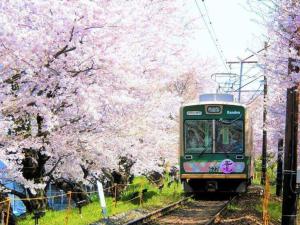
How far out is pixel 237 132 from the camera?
56.9ft

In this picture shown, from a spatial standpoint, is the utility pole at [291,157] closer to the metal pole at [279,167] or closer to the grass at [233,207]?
the grass at [233,207]

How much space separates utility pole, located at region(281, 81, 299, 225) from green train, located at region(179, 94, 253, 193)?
228 inches

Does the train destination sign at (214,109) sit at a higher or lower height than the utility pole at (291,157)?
higher

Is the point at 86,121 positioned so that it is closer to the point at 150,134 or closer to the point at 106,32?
the point at 106,32

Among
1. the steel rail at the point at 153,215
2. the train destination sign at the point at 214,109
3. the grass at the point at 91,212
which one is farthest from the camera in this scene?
the train destination sign at the point at 214,109

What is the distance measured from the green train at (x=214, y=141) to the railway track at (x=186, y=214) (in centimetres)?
114

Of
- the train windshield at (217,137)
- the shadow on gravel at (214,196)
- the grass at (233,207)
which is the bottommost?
the shadow on gravel at (214,196)

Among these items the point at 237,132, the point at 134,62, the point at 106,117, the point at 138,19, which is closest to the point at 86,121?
the point at 106,117

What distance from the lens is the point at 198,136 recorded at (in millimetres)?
17500

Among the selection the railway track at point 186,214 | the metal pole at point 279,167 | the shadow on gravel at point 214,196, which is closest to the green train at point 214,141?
the railway track at point 186,214

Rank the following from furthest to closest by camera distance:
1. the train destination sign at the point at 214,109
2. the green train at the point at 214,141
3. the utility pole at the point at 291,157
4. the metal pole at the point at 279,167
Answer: the metal pole at the point at 279,167 < the train destination sign at the point at 214,109 < the green train at the point at 214,141 < the utility pole at the point at 291,157

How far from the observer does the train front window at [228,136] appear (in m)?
17.3

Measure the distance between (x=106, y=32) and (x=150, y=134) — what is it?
8.28 metres

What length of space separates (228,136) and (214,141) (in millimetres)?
520
